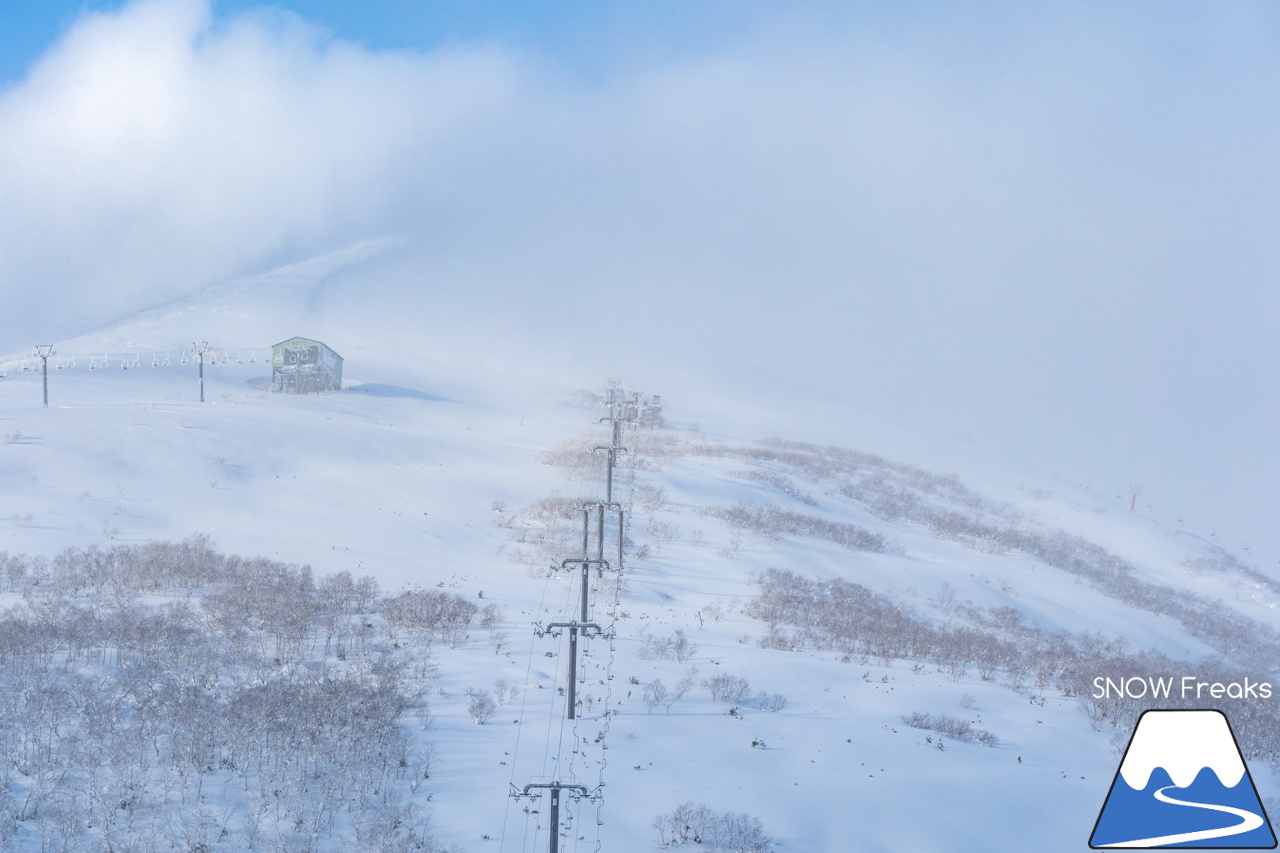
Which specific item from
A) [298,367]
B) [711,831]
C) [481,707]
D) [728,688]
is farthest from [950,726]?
[298,367]

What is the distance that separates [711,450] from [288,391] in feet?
118

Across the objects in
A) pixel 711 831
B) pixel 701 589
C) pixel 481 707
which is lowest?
pixel 711 831

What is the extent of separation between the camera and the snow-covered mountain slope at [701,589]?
13.8 metres

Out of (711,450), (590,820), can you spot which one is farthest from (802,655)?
(711,450)

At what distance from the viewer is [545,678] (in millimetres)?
17406

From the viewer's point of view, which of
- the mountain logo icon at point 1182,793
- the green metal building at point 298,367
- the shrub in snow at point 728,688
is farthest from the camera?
the green metal building at point 298,367

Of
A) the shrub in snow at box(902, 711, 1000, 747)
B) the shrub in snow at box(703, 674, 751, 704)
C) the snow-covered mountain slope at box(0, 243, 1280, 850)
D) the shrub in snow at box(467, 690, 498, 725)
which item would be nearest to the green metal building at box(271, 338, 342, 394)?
the snow-covered mountain slope at box(0, 243, 1280, 850)

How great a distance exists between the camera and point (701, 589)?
26484 mm

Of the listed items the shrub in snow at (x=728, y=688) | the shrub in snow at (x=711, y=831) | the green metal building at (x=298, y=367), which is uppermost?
the green metal building at (x=298, y=367)

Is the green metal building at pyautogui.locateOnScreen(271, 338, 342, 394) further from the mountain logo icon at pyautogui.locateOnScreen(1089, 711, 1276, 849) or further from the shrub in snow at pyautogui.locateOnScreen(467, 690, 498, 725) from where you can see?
the mountain logo icon at pyautogui.locateOnScreen(1089, 711, 1276, 849)

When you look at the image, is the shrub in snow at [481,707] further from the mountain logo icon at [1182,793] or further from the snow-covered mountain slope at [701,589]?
the mountain logo icon at [1182,793]

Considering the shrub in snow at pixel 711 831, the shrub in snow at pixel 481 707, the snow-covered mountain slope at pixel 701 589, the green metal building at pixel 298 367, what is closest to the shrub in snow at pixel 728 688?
the snow-covered mountain slope at pixel 701 589

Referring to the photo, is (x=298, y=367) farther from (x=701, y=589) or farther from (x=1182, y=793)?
(x=1182, y=793)

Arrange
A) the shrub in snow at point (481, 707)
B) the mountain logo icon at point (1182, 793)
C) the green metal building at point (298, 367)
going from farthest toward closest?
the green metal building at point (298, 367)
the shrub in snow at point (481, 707)
the mountain logo icon at point (1182, 793)
